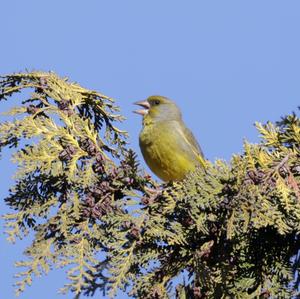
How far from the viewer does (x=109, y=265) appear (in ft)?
8.93

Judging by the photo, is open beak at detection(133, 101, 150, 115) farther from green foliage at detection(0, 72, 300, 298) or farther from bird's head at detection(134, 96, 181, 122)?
green foliage at detection(0, 72, 300, 298)

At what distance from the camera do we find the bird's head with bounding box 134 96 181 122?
5.77m

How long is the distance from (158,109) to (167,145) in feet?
2.57

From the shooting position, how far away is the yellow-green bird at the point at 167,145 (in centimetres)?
512

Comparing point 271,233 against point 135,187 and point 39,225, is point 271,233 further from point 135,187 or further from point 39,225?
point 39,225

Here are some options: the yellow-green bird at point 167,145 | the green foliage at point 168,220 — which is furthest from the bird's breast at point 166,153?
the green foliage at point 168,220

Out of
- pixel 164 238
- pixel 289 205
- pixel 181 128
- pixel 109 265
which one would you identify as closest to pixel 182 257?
pixel 164 238

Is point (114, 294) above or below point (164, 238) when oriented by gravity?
below

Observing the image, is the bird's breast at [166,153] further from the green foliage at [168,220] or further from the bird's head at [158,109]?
the green foliage at [168,220]

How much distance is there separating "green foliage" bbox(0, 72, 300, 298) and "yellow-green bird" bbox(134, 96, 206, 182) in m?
1.96

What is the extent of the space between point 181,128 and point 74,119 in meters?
2.51

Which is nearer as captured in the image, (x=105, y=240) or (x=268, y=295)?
(x=268, y=295)

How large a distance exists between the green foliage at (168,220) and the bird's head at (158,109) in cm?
269

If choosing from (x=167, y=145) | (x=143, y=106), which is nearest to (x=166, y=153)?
Result: (x=167, y=145)
